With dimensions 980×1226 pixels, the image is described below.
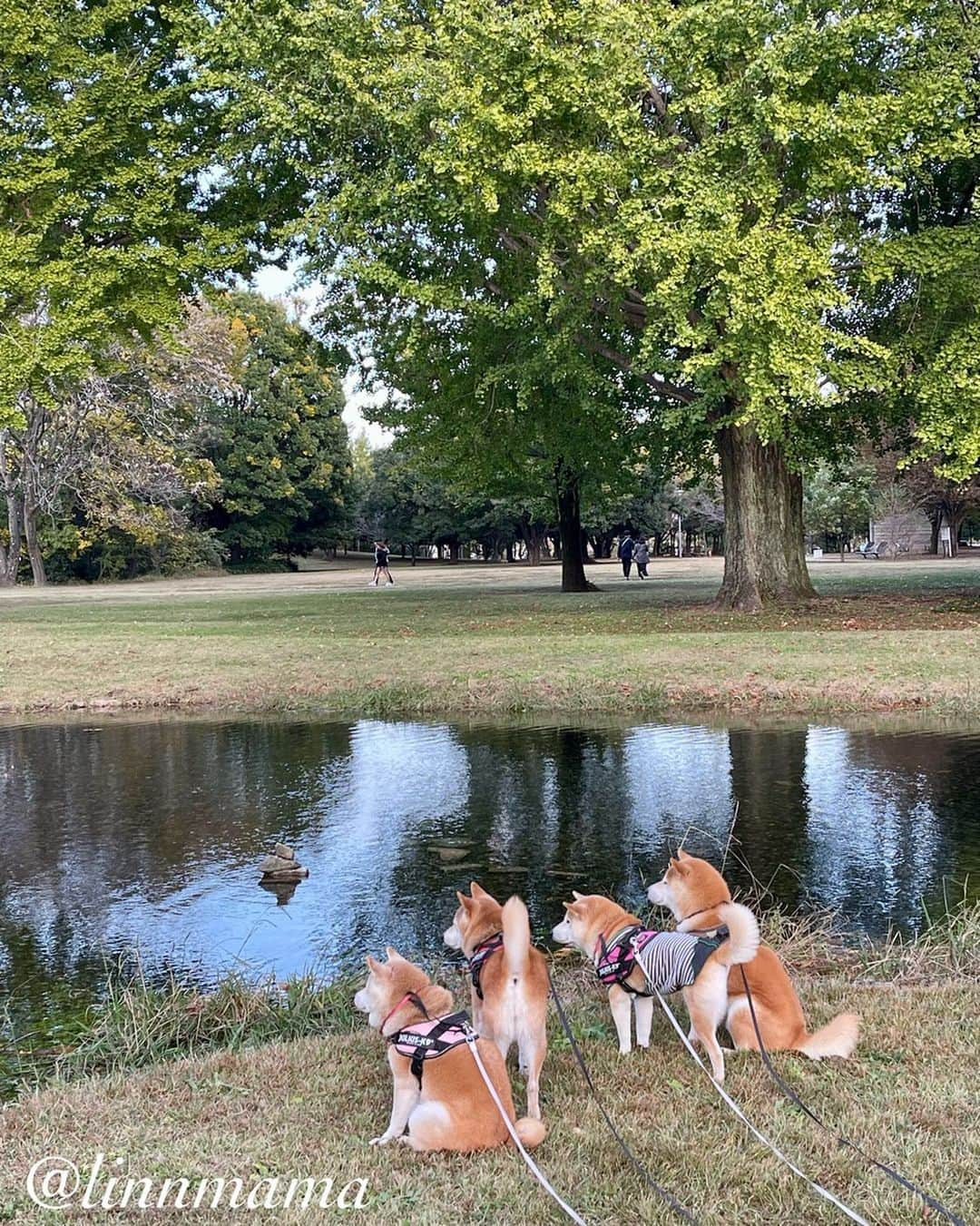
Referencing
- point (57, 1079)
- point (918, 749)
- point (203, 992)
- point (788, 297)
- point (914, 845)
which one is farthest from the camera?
point (788, 297)

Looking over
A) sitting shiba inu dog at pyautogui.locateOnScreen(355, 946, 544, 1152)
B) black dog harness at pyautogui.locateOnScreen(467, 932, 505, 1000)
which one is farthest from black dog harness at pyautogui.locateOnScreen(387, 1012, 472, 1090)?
black dog harness at pyautogui.locateOnScreen(467, 932, 505, 1000)

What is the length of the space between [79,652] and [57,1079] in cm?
1560

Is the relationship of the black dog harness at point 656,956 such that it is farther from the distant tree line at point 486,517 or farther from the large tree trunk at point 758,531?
the distant tree line at point 486,517

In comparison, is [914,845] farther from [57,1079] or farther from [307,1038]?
[57,1079]

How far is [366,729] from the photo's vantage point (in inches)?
527

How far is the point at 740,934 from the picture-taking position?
161 inches

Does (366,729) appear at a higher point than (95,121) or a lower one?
lower

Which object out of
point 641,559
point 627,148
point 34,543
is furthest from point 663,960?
point 34,543

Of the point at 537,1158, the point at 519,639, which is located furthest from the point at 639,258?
the point at 537,1158

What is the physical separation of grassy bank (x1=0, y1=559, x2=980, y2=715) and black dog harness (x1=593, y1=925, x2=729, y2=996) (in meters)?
9.42

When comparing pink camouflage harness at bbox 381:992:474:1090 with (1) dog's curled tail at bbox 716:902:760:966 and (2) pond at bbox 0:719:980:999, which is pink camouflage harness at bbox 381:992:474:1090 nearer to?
(1) dog's curled tail at bbox 716:902:760:966

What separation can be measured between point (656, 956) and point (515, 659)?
12.3 meters

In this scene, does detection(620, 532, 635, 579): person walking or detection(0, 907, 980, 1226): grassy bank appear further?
detection(620, 532, 635, 579): person walking

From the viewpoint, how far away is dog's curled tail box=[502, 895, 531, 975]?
3.88 meters
